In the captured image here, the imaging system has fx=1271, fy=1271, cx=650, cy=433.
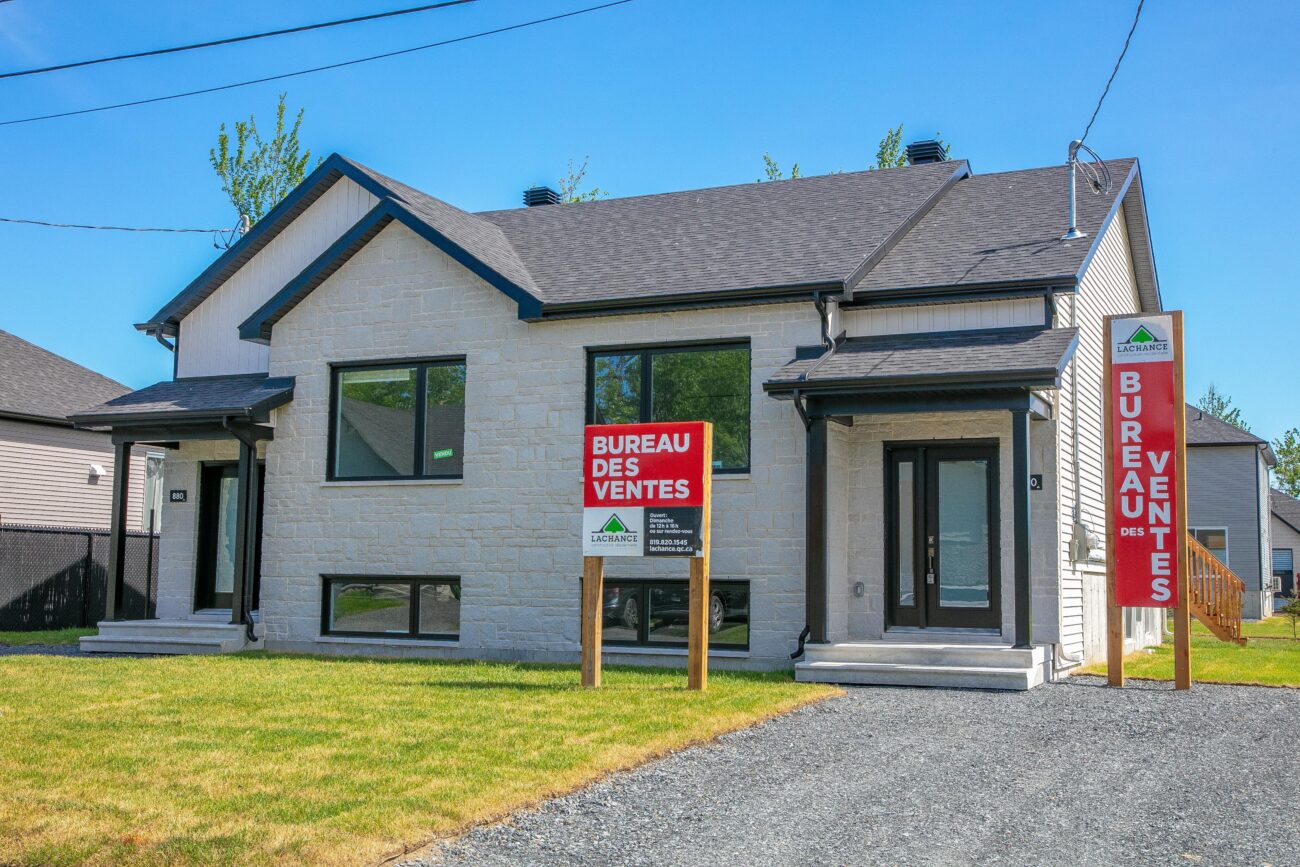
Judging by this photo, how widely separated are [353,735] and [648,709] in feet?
8.10

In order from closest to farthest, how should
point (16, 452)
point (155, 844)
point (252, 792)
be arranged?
point (155, 844)
point (252, 792)
point (16, 452)

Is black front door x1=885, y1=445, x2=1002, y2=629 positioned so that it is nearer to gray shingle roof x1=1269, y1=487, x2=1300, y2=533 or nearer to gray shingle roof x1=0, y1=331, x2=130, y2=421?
gray shingle roof x1=0, y1=331, x2=130, y2=421

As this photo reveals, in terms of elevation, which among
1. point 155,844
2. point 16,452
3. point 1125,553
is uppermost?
point 16,452

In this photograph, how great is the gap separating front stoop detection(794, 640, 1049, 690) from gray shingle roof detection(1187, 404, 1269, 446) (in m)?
27.6

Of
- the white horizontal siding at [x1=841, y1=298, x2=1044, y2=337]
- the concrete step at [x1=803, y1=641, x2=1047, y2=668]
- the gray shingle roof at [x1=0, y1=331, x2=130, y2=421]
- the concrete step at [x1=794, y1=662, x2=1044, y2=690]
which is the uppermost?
the gray shingle roof at [x1=0, y1=331, x2=130, y2=421]

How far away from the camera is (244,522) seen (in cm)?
1672

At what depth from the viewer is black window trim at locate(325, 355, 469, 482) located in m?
16.3

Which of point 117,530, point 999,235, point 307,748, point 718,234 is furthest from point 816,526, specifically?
point 117,530

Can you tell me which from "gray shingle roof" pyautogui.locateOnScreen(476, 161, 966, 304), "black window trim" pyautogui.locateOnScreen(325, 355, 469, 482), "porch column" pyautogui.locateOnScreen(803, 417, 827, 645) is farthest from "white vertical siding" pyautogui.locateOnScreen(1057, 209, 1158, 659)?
"black window trim" pyautogui.locateOnScreen(325, 355, 469, 482)

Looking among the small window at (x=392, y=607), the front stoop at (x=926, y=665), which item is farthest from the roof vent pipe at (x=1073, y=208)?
the small window at (x=392, y=607)

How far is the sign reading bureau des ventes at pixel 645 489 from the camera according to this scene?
1188 centimetres

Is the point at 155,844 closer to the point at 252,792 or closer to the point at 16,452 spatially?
the point at 252,792

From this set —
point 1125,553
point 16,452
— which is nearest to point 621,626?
point 1125,553

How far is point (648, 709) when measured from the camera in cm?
1039
